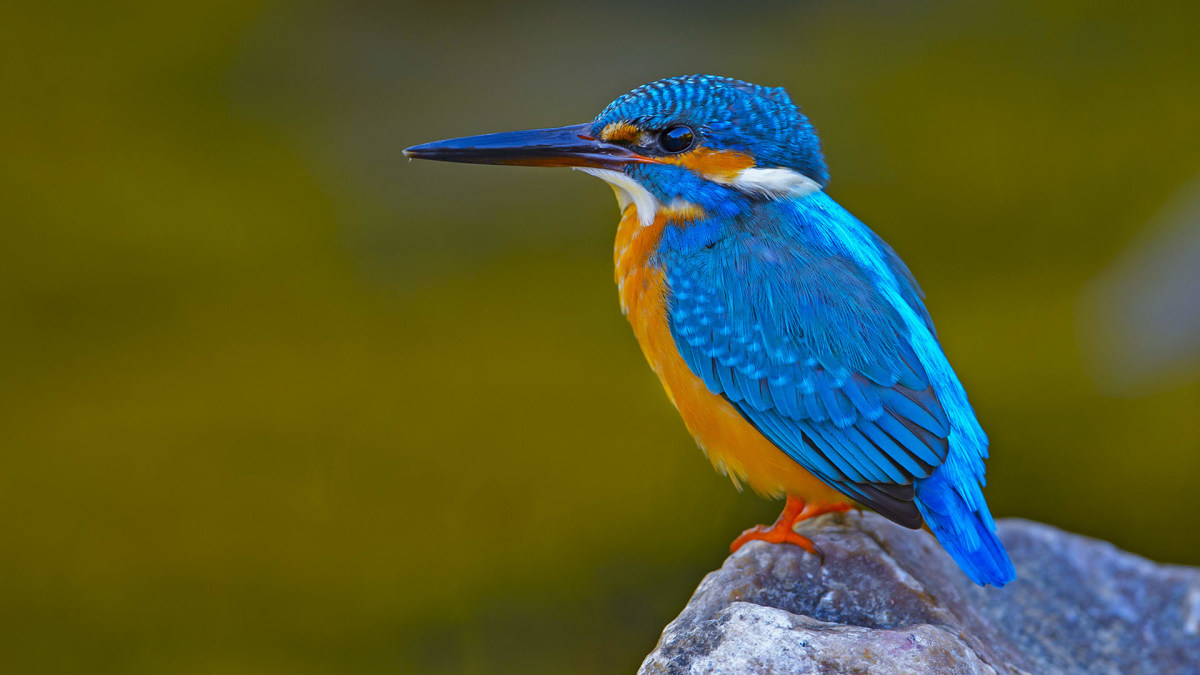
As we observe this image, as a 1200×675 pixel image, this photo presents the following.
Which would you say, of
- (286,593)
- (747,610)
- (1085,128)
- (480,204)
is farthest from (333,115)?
(747,610)

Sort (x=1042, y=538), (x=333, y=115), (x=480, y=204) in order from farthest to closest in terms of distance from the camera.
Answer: (x=333, y=115) < (x=480, y=204) < (x=1042, y=538)

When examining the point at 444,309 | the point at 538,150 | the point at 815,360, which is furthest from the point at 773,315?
the point at 444,309

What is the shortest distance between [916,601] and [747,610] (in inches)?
21.0

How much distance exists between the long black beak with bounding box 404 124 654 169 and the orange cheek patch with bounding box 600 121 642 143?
24mm

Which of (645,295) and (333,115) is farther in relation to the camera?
(333,115)

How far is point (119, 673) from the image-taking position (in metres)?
3.79

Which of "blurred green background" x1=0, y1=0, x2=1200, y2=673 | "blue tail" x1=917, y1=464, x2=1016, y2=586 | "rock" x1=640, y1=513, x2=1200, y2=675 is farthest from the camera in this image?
"blurred green background" x1=0, y1=0, x2=1200, y2=673

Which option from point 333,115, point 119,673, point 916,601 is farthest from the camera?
point 333,115

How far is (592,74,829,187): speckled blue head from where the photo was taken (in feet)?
8.50

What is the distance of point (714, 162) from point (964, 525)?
42.5 inches

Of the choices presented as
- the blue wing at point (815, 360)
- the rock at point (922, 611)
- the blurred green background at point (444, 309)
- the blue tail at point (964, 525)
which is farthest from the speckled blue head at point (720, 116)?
the blurred green background at point (444, 309)

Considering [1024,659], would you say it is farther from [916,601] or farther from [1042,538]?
[1042,538]

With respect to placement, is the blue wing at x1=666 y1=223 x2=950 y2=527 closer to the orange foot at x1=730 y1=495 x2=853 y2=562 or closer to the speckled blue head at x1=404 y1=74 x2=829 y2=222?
the speckled blue head at x1=404 y1=74 x2=829 y2=222

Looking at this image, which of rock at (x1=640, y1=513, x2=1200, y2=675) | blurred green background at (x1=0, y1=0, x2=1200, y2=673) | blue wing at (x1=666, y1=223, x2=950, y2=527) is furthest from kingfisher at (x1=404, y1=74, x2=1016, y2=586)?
blurred green background at (x1=0, y1=0, x2=1200, y2=673)
